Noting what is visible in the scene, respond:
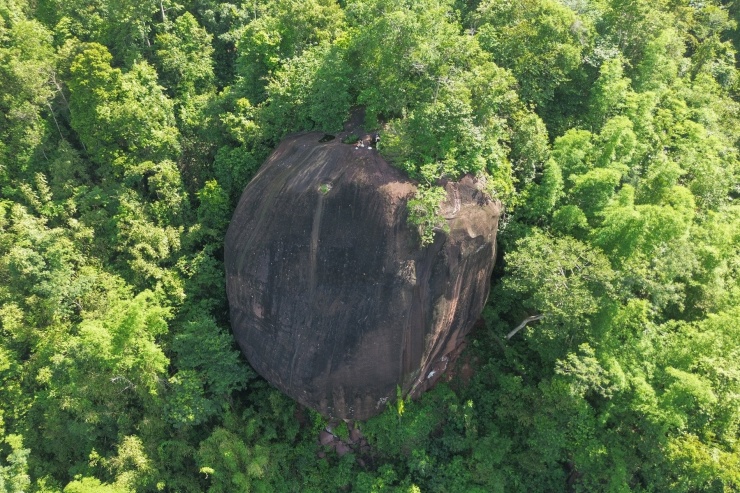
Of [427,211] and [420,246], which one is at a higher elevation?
[427,211]

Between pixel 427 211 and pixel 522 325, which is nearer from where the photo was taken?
pixel 427 211

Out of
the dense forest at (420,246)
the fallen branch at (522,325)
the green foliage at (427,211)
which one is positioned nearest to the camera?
the green foliage at (427,211)

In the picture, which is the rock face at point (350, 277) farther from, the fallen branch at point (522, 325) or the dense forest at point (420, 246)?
the fallen branch at point (522, 325)

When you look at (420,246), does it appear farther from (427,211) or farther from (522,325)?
(522,325)

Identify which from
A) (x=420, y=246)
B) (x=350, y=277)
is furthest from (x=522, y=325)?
(x=350, y=277)

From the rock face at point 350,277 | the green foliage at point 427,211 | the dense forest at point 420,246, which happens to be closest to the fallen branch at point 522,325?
the dense forest at point 420,246

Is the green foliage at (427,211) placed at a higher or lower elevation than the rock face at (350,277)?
higher

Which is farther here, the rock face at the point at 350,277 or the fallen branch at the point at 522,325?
the fallen branch at the point at 522,325
